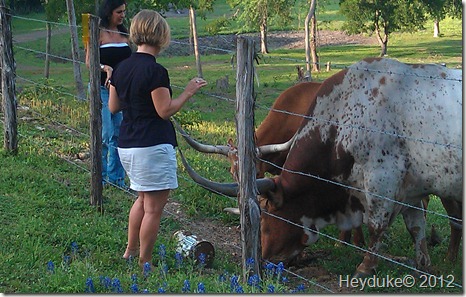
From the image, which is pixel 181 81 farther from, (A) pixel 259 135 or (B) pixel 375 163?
(B) pixel 375 163

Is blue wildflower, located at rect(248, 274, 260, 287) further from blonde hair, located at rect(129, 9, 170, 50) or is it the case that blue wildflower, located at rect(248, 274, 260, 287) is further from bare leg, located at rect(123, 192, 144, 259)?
blonde hair, located at rect(129, 9, 170, 50)

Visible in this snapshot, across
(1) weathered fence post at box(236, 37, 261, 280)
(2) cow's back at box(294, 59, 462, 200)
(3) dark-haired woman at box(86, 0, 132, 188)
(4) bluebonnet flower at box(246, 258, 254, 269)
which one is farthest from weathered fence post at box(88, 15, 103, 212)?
(4) bluebonnet flower at box(246, 258, 254, 269)

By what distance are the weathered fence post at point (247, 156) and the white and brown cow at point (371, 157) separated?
1.12m

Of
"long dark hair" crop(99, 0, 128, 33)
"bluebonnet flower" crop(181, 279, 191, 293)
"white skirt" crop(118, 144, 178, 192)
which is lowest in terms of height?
"bluebonnet flower" crop(181, 279, 191, 293)

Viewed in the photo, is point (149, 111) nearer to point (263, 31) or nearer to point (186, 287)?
point (186, 287)

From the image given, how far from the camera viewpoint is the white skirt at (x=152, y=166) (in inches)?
221

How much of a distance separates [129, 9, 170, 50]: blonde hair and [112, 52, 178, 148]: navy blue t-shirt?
0.10 meters

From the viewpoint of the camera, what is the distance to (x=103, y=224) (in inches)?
274

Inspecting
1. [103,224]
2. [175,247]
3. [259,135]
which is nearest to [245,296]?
[175,247]

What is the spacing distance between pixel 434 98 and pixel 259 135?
2.50m

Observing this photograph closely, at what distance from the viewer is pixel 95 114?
730cm

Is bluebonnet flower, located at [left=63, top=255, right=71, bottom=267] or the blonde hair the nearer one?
the blonde hair

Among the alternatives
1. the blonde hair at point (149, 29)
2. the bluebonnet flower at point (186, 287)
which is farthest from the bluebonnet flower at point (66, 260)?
the blonde hair at point (149, 29)

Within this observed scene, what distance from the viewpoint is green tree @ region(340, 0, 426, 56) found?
4062 cm
